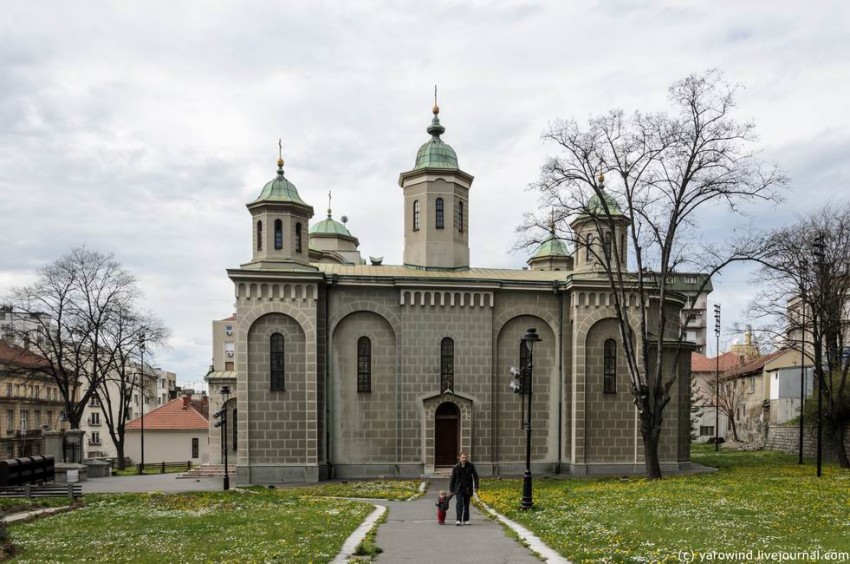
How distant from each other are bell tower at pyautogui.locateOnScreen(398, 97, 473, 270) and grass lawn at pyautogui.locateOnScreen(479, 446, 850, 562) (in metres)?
13.7

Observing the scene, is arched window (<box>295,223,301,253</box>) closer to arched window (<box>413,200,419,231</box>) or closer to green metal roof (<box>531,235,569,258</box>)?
arched window (<box>413,200,419,231</box>)

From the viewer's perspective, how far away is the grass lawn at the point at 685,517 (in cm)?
1141

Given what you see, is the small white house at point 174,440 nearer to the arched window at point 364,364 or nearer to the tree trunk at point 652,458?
the arched window at point 364,364

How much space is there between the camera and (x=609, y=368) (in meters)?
31.6

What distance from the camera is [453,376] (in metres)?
31.0

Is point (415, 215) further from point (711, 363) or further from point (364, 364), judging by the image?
point (711, 363)

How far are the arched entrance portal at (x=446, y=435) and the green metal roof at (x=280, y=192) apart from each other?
11.9 meters

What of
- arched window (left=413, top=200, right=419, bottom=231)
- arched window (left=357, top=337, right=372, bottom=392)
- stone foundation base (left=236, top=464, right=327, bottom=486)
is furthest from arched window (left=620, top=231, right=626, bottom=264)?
stone foundation base (left=236, top=464, right=327, bottom=486)

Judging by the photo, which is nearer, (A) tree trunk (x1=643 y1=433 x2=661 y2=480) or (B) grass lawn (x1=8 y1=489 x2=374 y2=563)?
(B) grass lawn (x1=8 y1=489 x2=374 y2=563)

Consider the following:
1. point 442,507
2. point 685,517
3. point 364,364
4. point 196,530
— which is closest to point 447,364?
point 364,364

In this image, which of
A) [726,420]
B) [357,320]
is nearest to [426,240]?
[357,320]

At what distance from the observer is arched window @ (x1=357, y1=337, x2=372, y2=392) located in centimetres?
3074

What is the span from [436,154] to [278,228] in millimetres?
9012

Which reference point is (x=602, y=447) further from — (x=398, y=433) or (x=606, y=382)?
(x=398, y=433)
